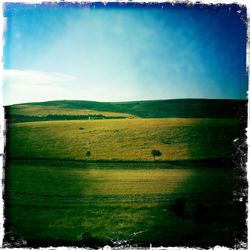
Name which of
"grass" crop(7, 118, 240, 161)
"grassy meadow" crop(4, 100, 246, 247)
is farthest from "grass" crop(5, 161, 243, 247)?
"grass" crop(7, 118, 240, 161)

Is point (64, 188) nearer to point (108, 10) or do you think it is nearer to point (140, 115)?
point (140, 115)

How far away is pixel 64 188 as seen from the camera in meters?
4.39

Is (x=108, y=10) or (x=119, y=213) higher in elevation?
(x=108, y=10)

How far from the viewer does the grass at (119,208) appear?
425 cm

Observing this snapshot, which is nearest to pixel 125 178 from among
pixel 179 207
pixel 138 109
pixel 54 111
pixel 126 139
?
pixel 126 139

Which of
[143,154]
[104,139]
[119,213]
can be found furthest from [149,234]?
[104,139]

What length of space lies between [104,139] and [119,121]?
1.11 feet

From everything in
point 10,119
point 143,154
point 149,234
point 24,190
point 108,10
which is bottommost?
point 149,234

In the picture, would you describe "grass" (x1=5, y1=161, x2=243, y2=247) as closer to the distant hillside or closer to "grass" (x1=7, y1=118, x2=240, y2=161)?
A: "grass" (x1=7, y1=118, x2=240, y2=161)

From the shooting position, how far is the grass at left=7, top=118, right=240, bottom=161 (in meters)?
4.39

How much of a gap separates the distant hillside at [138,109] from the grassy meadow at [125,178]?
1cm

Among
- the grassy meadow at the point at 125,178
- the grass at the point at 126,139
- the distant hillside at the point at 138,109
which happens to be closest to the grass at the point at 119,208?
the grassy meadow at the point at 125,178

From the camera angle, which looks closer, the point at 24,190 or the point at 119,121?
the point at 24,190

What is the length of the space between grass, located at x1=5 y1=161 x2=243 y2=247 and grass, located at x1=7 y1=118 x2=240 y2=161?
191 mm
